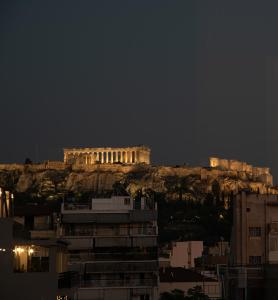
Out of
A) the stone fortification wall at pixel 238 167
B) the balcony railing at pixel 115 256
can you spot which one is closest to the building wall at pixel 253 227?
the balcony railing at pixel 115 256

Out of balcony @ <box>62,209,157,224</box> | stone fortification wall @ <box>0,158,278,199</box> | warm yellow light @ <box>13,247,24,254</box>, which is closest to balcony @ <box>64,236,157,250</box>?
balcony @ <box>62,209,157,224</box>

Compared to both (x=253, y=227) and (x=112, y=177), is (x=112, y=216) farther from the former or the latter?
(x=112, y=177)

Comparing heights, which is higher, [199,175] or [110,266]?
[199,175]

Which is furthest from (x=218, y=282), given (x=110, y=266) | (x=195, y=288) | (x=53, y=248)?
(x=53, y=248)

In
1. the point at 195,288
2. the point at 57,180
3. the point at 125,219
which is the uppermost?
the point at 57,180

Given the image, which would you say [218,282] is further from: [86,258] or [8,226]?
[8,226]

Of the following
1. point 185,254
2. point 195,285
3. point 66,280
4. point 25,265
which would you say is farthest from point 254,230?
point 185,254
